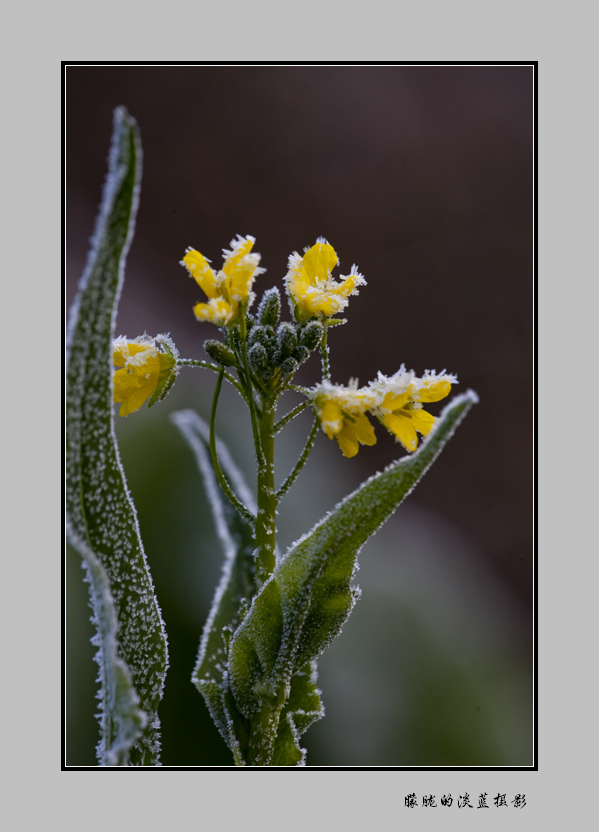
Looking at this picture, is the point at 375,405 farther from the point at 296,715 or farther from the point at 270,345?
the point at 296,715

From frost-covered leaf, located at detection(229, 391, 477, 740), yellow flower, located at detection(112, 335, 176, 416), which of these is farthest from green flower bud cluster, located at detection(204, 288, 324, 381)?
frost-covered leaf, located at detection(229, 391, 477, 740)

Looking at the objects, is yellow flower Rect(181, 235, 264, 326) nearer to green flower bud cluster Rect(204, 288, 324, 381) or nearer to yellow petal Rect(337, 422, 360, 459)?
green flower bud cluster Rect(204, 288, 324, 381)

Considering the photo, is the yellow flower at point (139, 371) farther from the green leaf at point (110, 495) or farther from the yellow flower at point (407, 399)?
the yellow flower at point (407, 399)

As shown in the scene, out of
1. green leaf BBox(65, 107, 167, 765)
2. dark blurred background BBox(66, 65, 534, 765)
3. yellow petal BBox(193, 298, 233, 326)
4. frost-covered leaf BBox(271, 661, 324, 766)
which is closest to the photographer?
green leaf BBox(65, 107, 167, 765)

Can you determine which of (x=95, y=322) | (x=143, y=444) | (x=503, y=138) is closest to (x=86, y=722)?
(x=143, y=444)

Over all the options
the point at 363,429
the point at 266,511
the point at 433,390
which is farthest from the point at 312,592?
the point at 433,390

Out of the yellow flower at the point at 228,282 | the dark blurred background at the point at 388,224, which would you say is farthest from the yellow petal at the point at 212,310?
the dark blurred background at the point at 388,224

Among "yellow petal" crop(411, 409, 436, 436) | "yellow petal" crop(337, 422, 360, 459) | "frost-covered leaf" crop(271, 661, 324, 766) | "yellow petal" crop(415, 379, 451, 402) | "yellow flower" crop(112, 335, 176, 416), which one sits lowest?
"frost-covered leaf" crop(271, 661, 324, 766)
